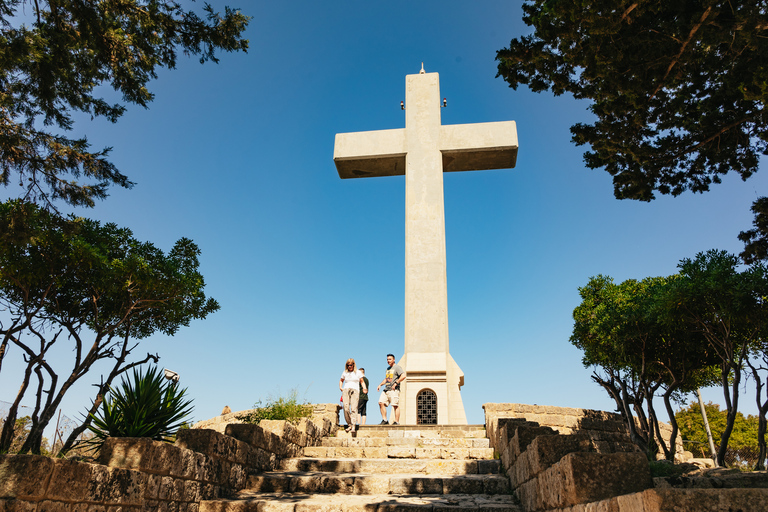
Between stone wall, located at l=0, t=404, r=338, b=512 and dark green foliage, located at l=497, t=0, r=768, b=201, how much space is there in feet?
19.1

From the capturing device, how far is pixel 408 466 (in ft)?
20.7

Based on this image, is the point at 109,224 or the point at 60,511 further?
the point at 109,224

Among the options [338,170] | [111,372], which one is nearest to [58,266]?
[111,372]

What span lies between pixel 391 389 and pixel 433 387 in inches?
46.8

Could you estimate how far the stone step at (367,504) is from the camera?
4.48 meters

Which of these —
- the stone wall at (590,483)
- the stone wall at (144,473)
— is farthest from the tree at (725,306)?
the stone wall at (144,473)

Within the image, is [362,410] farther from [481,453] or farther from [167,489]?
[167,489]

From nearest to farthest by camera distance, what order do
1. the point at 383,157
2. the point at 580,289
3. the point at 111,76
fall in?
the point at 111,76, the point at 383,157, the point at 580,289

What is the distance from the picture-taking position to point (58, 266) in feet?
33.7

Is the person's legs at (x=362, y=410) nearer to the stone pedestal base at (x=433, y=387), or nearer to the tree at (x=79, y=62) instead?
the stone pedestal base at (x=433, y=387)

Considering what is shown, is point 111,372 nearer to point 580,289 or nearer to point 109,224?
point 109,224

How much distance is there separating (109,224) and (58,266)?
1.48 meters

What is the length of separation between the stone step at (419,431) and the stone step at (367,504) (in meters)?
3.24

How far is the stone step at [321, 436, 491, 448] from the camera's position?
7535mm
